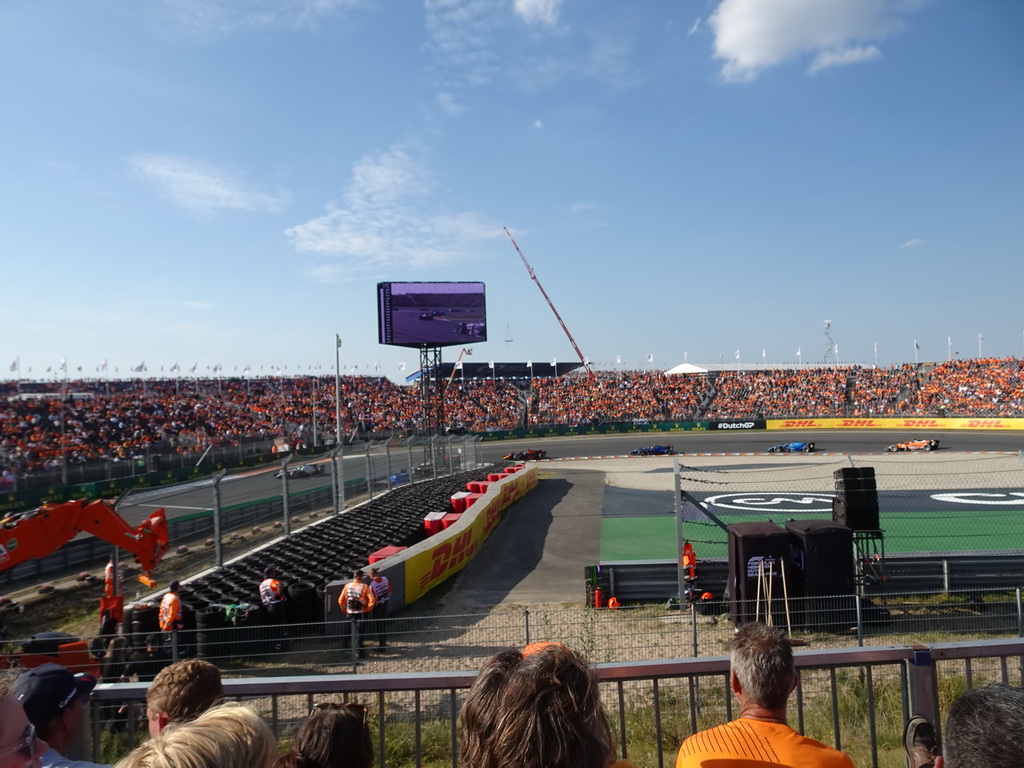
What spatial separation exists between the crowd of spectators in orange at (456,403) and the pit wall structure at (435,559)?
20.3 meters

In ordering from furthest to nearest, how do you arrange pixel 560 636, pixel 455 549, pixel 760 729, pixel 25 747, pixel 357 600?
pixel 455 549 → pixel 357 600 → pixel 560 636 → pixel 760 729 → pixel 25 747

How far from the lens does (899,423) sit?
162 feet

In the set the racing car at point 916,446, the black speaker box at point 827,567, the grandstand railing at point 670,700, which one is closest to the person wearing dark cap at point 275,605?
the grandstand railing at point 670,700

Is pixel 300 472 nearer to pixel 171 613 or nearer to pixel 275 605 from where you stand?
pixel 275 605

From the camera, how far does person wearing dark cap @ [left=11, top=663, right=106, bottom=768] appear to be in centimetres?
252

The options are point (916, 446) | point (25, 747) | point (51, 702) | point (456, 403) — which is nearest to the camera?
point (25, 747)

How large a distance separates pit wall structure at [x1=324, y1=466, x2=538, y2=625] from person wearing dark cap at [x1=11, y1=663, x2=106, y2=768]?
5732 millimetres

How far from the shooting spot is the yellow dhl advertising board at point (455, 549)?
1279cm

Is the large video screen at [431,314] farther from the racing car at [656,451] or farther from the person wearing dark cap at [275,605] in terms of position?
the person wearing dark cap at [275,605]

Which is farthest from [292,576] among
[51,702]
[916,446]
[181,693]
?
[916,446]

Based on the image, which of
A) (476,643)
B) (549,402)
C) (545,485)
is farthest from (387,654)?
(549,402)

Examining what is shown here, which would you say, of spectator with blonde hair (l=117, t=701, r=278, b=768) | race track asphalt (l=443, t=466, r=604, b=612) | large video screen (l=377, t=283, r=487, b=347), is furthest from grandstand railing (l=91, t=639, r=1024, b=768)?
large video screen (l=377, t=283, r=487, b=347)

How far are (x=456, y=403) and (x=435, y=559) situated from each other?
53.1 metres

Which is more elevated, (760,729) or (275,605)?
(760,729)
